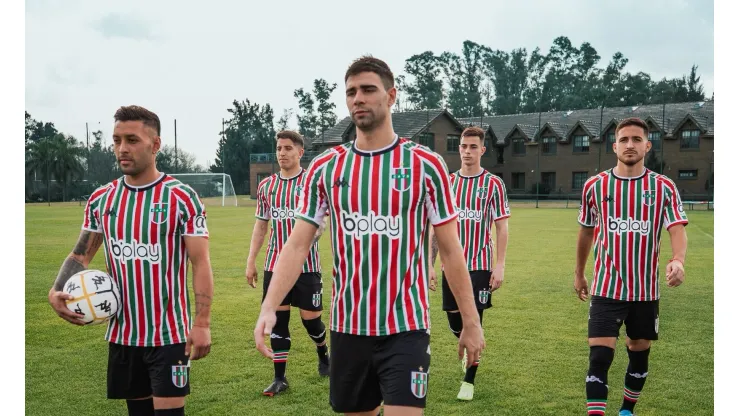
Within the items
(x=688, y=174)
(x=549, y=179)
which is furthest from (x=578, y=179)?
(x=688, y=174)

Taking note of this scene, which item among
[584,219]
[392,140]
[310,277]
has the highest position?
[392,140]

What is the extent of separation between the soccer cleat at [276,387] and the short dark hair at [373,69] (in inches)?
154

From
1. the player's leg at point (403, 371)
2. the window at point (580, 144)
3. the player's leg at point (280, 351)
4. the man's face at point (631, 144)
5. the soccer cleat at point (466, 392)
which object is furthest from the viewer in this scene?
the window at point (580, 144)

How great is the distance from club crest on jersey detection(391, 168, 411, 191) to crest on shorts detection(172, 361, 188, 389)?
74.4 inches

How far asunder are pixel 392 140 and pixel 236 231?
2301 cm

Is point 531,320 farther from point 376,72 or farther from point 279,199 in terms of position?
point 376,72

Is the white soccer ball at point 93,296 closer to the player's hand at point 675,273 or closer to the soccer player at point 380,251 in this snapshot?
the soccer player at point 380,251

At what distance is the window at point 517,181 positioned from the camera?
2388 inches

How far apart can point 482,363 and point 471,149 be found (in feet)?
8.56

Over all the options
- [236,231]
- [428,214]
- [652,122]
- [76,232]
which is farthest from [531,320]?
[652,122]

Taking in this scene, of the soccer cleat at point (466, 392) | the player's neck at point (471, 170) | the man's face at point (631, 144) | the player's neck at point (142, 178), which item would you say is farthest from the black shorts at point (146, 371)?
the player's neck at point (471, 170)

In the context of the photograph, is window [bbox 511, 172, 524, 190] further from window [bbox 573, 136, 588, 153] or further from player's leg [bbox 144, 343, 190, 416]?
player's leg [bbox 144, 343, 190, 416]

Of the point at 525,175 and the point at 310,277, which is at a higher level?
the point at 525,175

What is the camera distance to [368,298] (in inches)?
141
